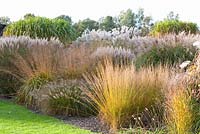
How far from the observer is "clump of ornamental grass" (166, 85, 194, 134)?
6.40m

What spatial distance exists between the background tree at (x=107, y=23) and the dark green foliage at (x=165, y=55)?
23.7 meters

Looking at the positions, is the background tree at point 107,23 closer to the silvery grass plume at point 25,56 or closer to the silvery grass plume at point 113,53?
the silvery grass plume at point 25,56

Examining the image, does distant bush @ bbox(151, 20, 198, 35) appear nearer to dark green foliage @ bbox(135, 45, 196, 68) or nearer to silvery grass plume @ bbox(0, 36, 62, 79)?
silvery grass plume @ bbox(0, 36, 62, 79)

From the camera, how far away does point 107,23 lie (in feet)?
115

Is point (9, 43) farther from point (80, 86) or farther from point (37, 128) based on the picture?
point (37, 128)

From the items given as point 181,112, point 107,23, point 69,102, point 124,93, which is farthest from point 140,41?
point 107,23

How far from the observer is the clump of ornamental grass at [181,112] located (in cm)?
640

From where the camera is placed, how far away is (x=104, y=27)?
35156mm

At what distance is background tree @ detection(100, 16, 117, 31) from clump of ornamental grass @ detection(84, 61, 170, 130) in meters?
26.9

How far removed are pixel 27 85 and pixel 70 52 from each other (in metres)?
1.47

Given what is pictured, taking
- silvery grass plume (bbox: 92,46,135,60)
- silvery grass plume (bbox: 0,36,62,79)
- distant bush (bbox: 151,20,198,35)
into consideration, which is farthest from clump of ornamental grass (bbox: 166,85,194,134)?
distant bush (bbox: 151,20,198,35)

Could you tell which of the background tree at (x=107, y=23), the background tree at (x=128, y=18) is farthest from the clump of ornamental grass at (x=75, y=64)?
the background tree at (x=107, y=23)

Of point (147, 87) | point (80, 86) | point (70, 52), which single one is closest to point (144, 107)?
point (147, 87)

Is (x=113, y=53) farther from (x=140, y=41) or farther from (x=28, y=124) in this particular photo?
(x=28, y=124)
